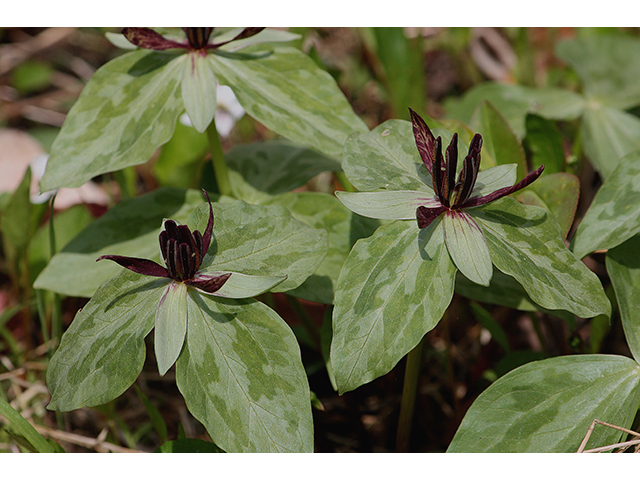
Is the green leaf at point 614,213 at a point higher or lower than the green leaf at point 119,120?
lower

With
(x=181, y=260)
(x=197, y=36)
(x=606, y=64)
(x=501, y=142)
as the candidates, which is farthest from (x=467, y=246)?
(x=606, y=64)

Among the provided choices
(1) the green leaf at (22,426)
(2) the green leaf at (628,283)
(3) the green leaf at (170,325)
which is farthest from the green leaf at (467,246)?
(1) the green leaf at (22,426)

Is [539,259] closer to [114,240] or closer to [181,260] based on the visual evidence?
[181,260]

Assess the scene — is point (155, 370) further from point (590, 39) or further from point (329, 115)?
point (590, 39)

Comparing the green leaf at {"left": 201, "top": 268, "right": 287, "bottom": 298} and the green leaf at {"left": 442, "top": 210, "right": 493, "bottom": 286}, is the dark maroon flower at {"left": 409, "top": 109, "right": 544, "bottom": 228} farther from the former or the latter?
the green leaf at {"left": 201, "top": 268, "right": 287, "bottom": 298}

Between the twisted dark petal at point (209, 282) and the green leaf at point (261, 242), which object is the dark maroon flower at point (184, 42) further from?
the twisted dark petal at point (209, 282)

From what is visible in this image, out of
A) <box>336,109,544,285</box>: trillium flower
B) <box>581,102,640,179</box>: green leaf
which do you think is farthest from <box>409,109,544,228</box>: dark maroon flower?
<box>581,102,640,179</box>: green leaf
